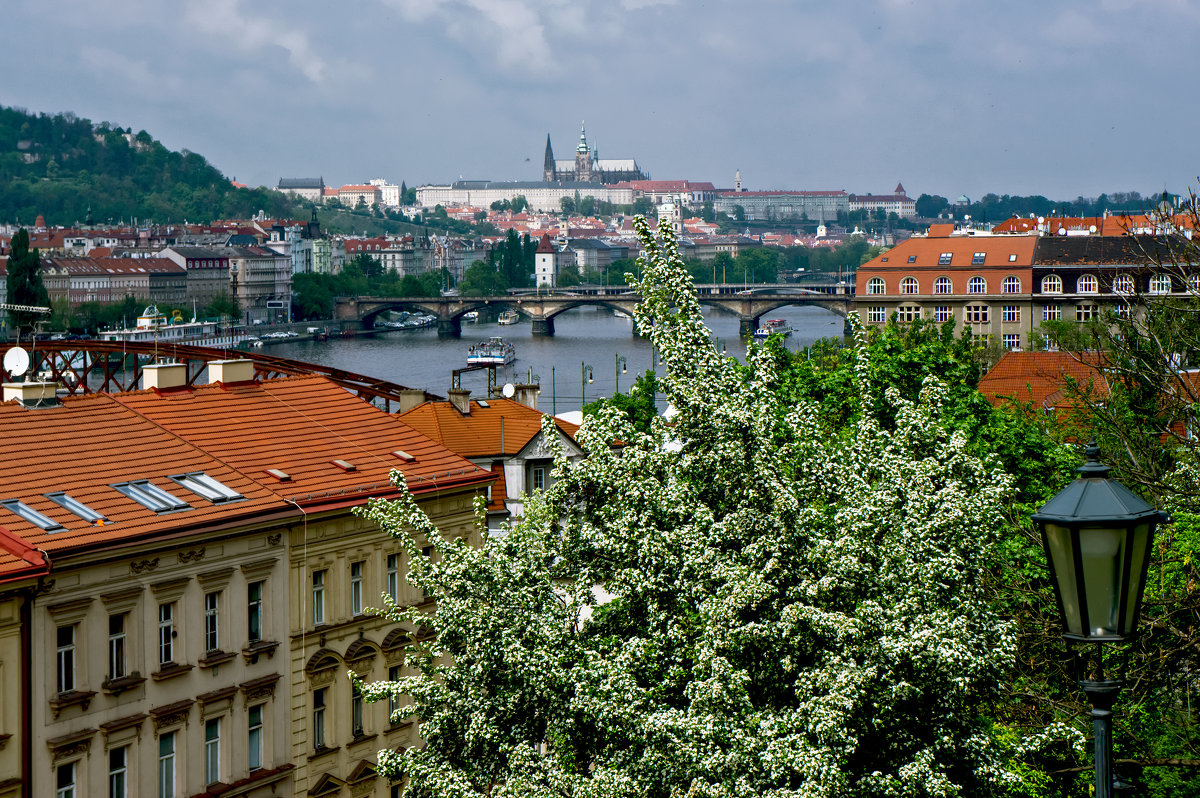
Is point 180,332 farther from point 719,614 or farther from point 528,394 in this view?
point 719,614

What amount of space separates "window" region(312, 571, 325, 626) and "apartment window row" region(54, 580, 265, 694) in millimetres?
590

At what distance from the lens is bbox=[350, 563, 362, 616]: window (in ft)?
48.6

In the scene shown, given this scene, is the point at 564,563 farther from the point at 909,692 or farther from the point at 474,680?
the point at 909,692

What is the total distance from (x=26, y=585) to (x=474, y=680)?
508 cm

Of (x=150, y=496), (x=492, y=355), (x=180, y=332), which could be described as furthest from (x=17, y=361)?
(x=180, y=332)

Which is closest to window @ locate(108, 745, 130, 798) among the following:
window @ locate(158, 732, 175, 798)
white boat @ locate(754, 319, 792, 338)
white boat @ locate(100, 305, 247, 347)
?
window @ locate(158, 732, 175, 798)

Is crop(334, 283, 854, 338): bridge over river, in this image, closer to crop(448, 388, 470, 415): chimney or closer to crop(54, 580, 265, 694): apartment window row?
crop(448, 388, 470, 415): chimney

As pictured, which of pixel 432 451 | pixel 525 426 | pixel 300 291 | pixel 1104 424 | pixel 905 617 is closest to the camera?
pixel 905 617

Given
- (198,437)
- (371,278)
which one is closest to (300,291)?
(371,278)

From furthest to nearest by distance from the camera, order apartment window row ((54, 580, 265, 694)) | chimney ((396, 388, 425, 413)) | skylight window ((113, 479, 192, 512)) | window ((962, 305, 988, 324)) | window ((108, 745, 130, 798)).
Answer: window ((962, 305, 988, 324)) < chimney ((396, 388, 425, 413)) < skylight window ((113, 479, 192, 512)) < window ((108, 745, 130, 798)) < apartment window row ((54, 580, 265, 694))

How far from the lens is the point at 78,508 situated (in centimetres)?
1255

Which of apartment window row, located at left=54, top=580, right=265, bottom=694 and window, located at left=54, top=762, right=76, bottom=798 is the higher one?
apartment window row, located at left=54, top=580, right=265, bottom=694

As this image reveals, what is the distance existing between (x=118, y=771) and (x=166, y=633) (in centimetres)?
114

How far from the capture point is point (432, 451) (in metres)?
16.7
